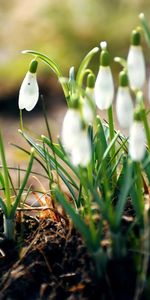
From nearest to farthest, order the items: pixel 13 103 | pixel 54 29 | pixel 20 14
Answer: pixel 13 103, pixel 54 29, pixel 20 14

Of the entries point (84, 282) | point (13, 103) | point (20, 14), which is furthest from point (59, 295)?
point (20, 14)

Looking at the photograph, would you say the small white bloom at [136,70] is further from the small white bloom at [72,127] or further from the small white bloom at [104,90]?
the small white bloom at [72,127]

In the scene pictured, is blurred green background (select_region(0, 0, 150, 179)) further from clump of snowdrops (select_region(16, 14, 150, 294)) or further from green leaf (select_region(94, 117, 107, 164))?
clump of snowdrops (select_region(16, 14, 150, 294))

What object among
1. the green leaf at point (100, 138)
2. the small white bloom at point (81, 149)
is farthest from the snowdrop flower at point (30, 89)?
the small white bloom at point (81, 149)

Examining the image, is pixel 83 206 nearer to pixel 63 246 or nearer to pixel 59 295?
pixel 63 246

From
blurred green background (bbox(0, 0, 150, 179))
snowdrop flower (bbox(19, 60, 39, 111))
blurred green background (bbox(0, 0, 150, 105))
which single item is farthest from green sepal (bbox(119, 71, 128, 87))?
blurred green background (bbox(0, 0, 150, 105))

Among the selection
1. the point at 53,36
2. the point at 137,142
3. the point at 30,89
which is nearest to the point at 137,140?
the point at 137,142
